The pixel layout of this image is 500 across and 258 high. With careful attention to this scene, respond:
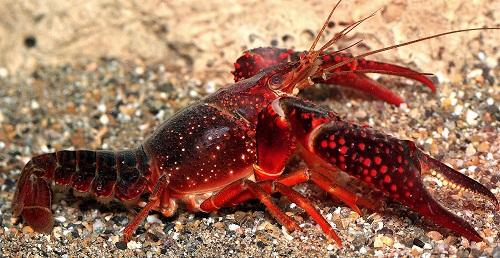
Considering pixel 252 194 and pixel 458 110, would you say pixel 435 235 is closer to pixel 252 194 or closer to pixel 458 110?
pixel 252 194

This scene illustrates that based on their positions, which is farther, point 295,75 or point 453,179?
point 295,75

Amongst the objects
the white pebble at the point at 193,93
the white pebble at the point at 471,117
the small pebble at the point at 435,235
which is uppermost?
the white pebble at the point at 471,117

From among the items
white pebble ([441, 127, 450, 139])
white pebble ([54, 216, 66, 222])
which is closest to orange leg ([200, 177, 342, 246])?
white pebble ([54, 216, 66, 222])

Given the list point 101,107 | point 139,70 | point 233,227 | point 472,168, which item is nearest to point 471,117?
point 472,168

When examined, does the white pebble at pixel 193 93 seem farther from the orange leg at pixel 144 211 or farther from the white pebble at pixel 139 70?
the orange leg at pixel 144 211

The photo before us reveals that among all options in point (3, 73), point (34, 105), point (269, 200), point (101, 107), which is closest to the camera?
point (269, 200)

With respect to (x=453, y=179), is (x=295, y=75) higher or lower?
higher

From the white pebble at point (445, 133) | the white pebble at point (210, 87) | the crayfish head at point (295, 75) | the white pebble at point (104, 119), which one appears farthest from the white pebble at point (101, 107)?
the white pebble at point (445, 133)
